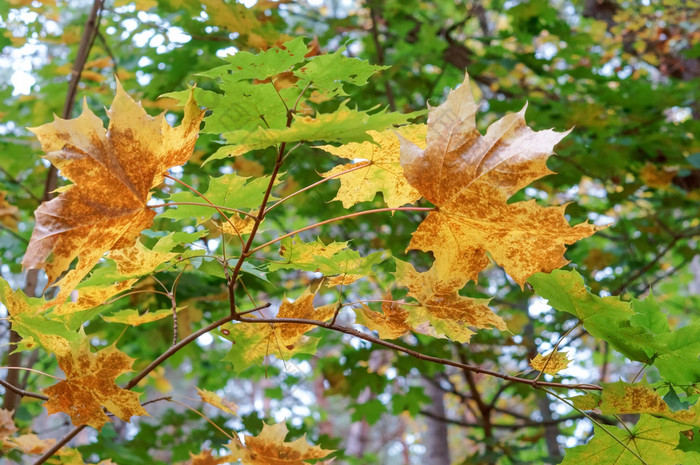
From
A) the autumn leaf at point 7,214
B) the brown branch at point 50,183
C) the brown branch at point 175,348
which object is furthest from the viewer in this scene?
the autumn leaf at point 7,214

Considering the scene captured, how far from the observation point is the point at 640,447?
104 centimetres

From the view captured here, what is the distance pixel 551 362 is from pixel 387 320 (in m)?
0.29

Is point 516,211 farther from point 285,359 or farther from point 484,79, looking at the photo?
point 484,79

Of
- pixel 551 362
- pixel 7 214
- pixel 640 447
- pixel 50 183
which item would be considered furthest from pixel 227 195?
pixel 7 214

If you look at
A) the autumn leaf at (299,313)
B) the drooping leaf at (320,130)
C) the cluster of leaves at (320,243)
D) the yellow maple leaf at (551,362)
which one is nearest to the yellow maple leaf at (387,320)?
the cluster of leaves at (320,243)

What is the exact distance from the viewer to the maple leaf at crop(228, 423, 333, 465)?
1.15m

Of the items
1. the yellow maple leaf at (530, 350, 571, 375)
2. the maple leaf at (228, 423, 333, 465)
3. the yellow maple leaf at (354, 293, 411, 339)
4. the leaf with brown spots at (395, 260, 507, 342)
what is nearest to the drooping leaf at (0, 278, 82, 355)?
the maple leaf at (228, 423, 333, 465)

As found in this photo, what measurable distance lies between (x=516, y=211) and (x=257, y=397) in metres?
14.2

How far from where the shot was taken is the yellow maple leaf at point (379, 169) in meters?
1.00

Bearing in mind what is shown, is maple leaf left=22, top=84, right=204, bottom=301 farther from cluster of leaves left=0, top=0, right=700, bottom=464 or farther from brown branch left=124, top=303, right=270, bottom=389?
brown branch left=124, top=303, right=270, bottom=389

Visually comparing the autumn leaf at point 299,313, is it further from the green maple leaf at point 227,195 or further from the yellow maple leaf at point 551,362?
the yellow maple leaf at point 551,362

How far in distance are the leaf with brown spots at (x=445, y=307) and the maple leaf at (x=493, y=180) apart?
0.12m

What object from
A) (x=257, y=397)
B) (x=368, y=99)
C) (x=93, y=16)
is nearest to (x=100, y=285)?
(x=93, y=16)

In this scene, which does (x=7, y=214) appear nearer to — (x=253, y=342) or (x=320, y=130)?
(x=253, y=342)
